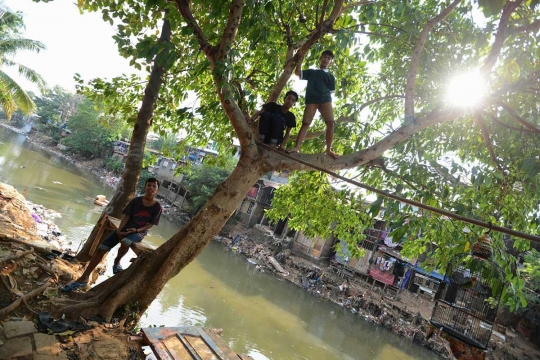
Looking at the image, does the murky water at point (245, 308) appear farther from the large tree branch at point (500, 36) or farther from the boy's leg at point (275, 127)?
the large tree branch at point (500, 36)

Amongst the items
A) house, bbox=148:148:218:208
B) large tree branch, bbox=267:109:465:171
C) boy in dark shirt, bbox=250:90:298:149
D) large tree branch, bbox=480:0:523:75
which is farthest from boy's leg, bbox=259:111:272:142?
house, bbox=148:148:218:208

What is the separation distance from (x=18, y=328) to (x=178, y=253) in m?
1.65

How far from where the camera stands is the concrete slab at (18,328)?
3.01 meters

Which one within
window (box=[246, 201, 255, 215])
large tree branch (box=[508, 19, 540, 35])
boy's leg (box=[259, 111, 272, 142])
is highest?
large tree branch (box=[508, 19, 540, 35])

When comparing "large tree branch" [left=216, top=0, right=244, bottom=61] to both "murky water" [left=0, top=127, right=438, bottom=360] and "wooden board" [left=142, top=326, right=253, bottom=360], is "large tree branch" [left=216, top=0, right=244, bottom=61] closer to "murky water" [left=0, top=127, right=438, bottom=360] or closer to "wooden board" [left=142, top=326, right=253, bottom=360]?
"wooden board" [left=142, top=326, right=253, bottom=360]

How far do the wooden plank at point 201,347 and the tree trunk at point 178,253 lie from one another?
2.31 ft

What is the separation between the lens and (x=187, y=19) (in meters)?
3.64

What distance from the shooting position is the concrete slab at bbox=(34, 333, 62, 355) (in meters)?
2.99

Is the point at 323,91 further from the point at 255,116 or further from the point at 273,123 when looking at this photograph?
the point at 255,116

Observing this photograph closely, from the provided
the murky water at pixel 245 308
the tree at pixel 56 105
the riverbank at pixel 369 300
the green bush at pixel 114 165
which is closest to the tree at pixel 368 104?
the murky water at pixel 245 308

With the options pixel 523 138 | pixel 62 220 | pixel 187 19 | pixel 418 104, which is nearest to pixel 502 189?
pixel 523 138

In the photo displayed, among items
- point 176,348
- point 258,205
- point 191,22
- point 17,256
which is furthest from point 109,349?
point 258,205

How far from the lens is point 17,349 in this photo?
9.43 ft

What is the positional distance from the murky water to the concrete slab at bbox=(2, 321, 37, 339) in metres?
5.61
